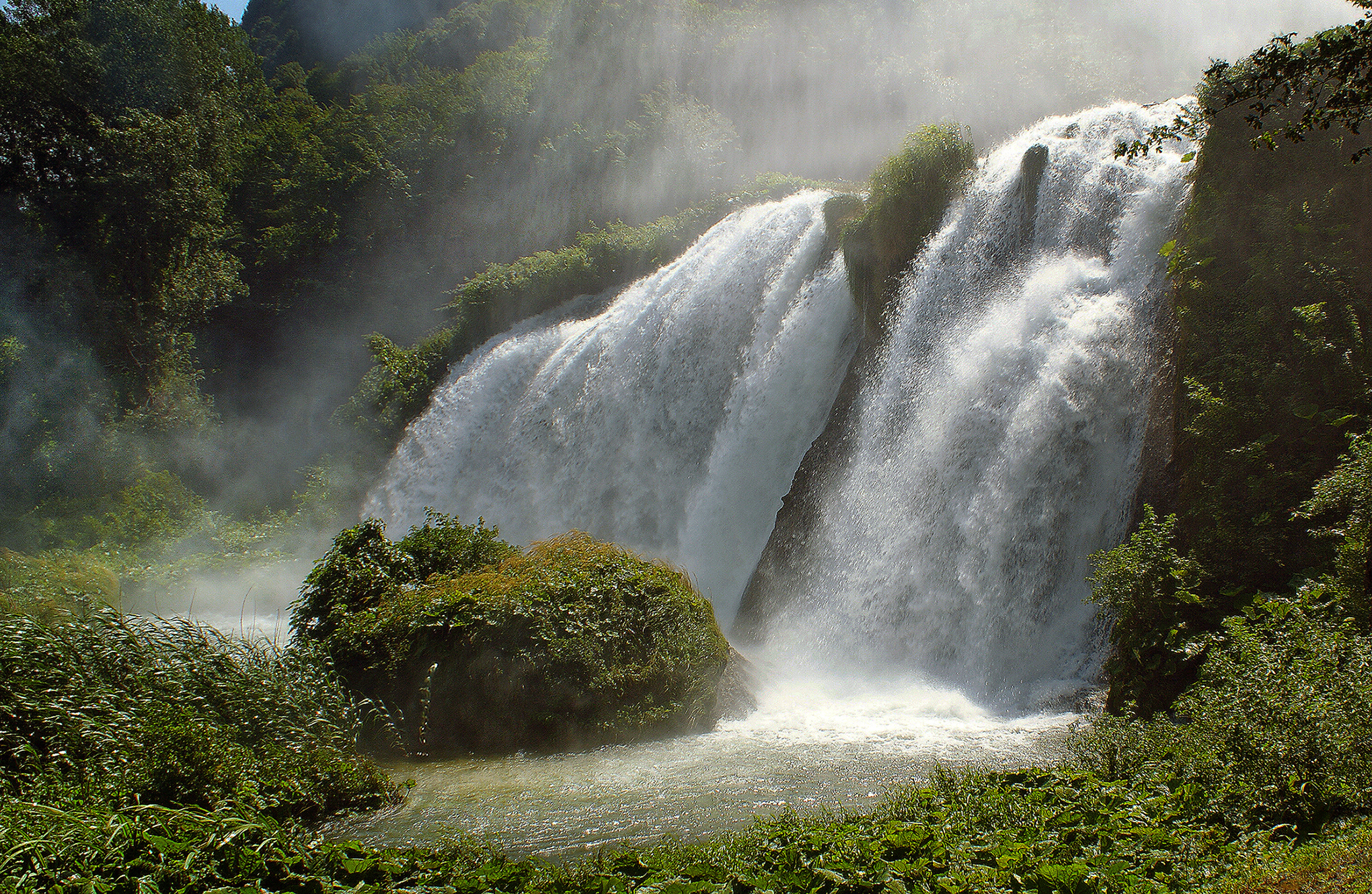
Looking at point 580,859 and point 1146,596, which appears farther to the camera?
point 1146,596

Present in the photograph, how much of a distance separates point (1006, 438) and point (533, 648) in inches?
235

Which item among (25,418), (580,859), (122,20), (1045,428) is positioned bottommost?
(580,859)

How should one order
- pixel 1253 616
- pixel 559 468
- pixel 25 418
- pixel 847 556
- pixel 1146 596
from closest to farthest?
pixel 1253 616, pixel 1146 596, pixel 847 556, pixel 559 468, pixel 25 418

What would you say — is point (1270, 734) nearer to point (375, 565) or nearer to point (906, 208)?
point (375, 565)

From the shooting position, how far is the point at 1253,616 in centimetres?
629

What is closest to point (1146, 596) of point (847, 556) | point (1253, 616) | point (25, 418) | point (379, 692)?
point (1253, 616)

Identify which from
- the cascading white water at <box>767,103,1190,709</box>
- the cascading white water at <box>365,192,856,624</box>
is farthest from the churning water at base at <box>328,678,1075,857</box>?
the cascading white water at <box>365,192,856,624</box>

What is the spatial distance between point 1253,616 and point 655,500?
36.4 ft

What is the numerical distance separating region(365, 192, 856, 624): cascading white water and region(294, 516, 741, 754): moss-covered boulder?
492 centimetres

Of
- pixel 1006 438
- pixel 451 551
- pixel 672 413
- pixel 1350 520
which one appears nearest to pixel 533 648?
pixel 451 551

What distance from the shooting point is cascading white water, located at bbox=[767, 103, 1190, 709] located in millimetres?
9094

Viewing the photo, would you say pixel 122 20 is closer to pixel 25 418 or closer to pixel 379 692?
pixel 25 418

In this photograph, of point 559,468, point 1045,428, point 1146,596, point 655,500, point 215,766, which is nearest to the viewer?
point 215,766

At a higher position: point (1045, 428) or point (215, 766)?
point (1045, 428)
